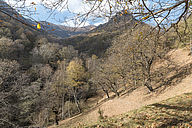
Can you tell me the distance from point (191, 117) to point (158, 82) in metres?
8.53

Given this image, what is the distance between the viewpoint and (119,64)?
41.3 feet

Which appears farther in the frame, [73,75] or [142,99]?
[73,75]

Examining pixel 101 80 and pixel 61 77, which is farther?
pixel 61 77

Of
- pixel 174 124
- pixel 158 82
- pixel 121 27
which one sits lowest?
pixel 158 82

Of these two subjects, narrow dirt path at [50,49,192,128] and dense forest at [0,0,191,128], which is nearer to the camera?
dense forest at [0,0,191,128]

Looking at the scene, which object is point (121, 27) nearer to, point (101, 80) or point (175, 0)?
point (175, 0)

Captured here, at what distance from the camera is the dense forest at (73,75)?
11.8 ft

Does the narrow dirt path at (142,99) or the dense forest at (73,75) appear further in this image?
the narrow dirt path at (142,99)

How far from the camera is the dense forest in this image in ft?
11.8

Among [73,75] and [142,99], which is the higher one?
[73,75]

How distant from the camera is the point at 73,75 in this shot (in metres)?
19.3

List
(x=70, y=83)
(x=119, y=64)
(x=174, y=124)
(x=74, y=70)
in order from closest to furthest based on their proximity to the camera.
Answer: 1. (x=174, y=124)
2. (x=119, y=64)
3. (x=70, y=83)
4. (x=74, y=70)

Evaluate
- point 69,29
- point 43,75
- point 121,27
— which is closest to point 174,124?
point 121,27

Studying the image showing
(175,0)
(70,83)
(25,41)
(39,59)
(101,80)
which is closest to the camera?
(175,0)
